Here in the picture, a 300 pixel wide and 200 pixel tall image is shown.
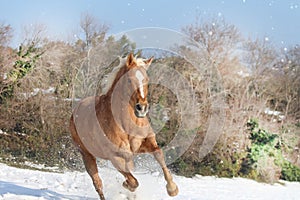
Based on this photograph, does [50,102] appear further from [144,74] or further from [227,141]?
[144,74]

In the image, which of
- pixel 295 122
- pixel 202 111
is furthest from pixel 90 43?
pixel 295 122

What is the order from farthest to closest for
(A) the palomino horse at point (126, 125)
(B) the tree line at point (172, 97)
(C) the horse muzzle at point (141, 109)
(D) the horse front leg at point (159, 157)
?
(B) the tree line at point (172, 97), (D) the horse front leg at point (159, 157), (A) the palomino horse at point (126, 125), (C) the horse muzzle at point (141, 109)

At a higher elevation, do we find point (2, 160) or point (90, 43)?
point (90, 43)

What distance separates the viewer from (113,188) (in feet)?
17.4

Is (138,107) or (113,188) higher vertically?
(138,107)

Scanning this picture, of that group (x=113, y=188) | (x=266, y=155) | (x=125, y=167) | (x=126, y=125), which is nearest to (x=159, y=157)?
(x=125, y=167)

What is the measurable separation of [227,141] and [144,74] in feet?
28.4

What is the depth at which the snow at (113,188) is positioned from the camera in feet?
17.3

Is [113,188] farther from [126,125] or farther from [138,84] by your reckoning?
[138,84]

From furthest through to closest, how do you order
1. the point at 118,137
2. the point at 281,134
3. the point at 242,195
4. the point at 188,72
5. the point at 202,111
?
1. the point at 281,134
2. the point at 202,111
3. the point at 188,72
4. the point at 242,195
5. the point at 118,137

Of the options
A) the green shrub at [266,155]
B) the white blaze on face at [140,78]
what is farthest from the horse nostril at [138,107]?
the green shrub at [266,155]

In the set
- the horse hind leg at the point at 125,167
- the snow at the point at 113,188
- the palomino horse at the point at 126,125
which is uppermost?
the palomino horse at the point at 126,125

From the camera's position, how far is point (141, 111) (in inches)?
143

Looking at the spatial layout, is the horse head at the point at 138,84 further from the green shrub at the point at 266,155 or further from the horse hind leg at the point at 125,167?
the green shrub at the point at 266,155
